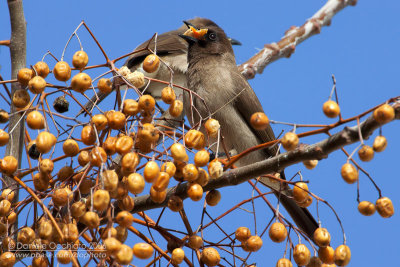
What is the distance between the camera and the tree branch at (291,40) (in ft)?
18.2

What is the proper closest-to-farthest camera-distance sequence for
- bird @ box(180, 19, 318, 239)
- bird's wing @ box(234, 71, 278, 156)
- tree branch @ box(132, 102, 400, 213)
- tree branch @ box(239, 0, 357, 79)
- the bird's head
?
tree branch @ box(132, 102, 400, 213), bird @ box(180, 19, 318, 239), bird's wing @ box(234, 71, 278, 156), the bird's head, tree branch @ box(239, 0, 357, 79)

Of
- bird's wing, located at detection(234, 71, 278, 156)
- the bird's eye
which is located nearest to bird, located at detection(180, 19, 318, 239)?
bird's wing, located at detection(234, 71, 278, 156)

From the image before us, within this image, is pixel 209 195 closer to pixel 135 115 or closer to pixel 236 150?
pixel 135 115

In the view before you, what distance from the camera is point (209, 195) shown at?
2.69 metres

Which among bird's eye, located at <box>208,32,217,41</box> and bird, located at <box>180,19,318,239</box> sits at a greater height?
bird's eye, located at <box>208,32,217,41</box>

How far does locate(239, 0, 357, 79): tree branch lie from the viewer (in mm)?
5543

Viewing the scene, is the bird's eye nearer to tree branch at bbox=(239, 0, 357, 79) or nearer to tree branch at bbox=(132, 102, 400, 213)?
tree branch at bbox=(239, 0, 357, 79)

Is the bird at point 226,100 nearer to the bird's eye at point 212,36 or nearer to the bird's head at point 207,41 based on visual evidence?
the bird's head at point 207,41

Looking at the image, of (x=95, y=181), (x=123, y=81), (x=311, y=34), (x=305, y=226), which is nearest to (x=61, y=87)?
(x=123, y=81)

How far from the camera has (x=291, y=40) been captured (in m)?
5.67

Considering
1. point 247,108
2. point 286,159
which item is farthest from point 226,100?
point 286,159

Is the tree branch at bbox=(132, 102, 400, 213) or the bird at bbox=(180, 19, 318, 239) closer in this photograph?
the tree branch at bbox=(132, 102, 400, 213)

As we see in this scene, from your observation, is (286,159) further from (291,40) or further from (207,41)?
(291,40)

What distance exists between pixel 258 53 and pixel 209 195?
3221mm
